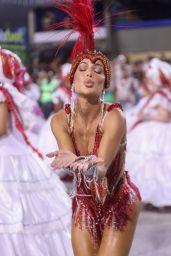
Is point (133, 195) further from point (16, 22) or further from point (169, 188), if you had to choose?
point (16, 22)

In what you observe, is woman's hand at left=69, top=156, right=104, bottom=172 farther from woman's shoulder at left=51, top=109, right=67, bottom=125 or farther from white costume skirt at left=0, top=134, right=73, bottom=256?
white costume skirt at left=0, top=134, right=73, bottom=256

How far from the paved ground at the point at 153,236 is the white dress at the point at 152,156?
47 cm

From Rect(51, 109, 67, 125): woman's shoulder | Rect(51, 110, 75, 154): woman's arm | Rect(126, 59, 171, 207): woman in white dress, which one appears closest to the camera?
Rect(51, 110, 75, 154): woman's arm

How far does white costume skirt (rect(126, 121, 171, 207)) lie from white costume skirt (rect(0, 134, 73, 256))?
263 centimetres

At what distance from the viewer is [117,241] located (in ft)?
9.48

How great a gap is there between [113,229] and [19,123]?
1.66 metres

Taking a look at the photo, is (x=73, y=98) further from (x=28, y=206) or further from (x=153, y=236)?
(x=153, y=236)

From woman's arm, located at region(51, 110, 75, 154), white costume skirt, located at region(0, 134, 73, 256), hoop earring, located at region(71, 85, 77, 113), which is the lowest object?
white costume skirt, located at region(0, 134, 73, 256)

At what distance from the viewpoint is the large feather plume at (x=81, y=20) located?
302cm

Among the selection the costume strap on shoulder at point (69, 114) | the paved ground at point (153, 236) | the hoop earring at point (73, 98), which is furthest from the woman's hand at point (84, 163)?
the paved ground at point (153, 236)

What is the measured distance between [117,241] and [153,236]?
259 cm

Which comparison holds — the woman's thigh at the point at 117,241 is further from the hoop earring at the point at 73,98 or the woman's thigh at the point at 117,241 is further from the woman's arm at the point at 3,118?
the woman's arm at the point at 3,118

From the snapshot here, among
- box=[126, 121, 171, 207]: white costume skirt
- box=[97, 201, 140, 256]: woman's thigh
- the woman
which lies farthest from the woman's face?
A: box=[126, 121, 171, 207]: white costume skirt

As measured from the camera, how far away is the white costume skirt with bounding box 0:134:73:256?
3.92 m
